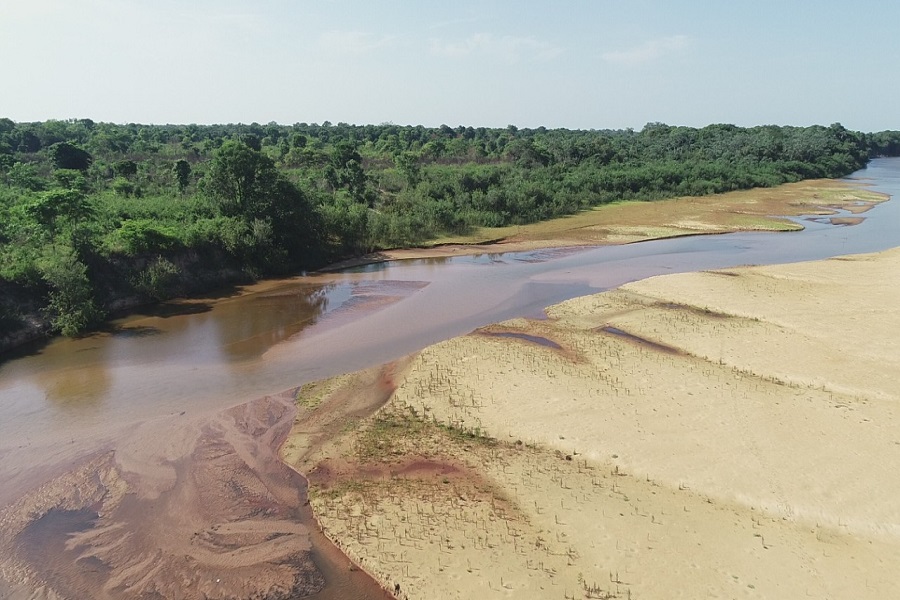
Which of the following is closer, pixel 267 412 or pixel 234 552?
pixel 234 552

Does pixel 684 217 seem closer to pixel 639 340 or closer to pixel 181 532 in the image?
pixel 639 340

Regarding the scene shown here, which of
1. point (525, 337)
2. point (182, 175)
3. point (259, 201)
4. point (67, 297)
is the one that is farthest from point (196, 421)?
point (182, 175)

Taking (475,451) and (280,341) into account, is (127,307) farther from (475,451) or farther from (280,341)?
(475,451)

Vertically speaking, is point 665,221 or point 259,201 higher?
point 259,201

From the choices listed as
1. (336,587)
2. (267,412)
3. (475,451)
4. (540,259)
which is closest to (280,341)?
(267,412)

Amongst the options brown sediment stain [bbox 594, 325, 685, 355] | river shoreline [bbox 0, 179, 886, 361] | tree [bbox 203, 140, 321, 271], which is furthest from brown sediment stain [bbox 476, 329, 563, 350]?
tree [bbox 203, 140, 321, 271]

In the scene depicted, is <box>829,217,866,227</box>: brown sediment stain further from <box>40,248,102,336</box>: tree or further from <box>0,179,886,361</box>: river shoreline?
<box>40,248,102,336</box>: tree
